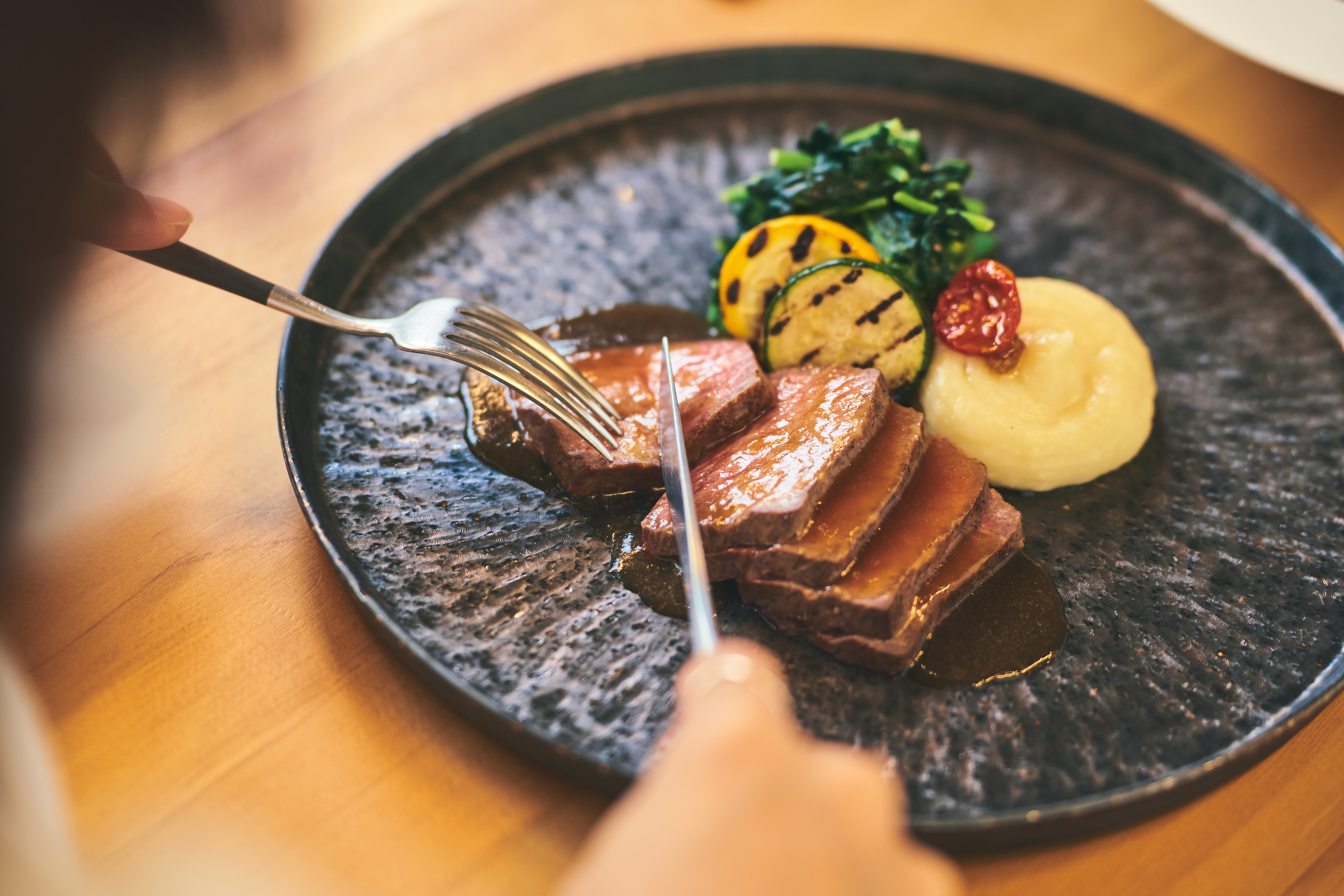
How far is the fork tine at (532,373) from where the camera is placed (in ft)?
8.62

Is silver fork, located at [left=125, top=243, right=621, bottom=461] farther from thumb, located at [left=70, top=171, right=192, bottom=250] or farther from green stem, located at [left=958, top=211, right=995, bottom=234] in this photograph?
green stem, located at [left=958, top=211, right=995, bottom=234]

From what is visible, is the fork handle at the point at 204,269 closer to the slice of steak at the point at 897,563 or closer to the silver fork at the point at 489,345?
the silver fork at the point at 489,345

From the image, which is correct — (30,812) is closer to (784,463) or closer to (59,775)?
(59,775)

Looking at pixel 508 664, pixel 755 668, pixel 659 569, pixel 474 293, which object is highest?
pixel 755 668

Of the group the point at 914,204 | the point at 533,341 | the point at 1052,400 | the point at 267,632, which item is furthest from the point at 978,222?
the point at 267,632

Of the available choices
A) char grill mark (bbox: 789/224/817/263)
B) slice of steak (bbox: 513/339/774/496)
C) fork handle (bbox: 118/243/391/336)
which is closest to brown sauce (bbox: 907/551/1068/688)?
slice of steak (bbox: 513/339/774/496)

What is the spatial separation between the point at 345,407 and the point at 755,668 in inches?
71.5

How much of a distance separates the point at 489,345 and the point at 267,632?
0.96m

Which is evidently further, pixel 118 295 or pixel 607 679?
pixel 118 295

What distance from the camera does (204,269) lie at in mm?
2451

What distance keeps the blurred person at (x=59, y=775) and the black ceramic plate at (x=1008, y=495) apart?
0.22 m

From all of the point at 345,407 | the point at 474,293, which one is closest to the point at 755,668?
the point at 345,407

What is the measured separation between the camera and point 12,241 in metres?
1.88

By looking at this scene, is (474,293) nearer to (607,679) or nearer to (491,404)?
(491,404)
